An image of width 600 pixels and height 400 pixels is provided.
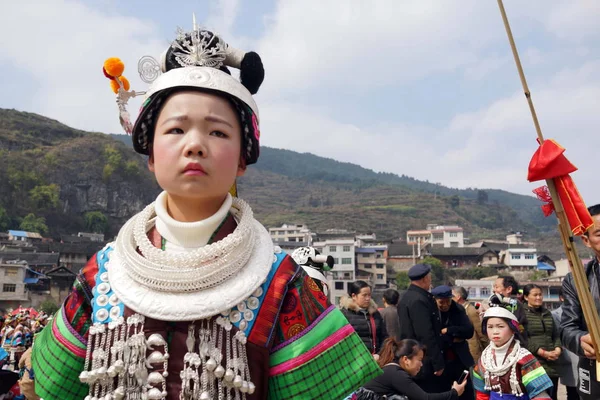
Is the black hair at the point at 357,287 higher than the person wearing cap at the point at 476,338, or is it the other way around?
the black hair at the point at 357,287

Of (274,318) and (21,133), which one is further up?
(21,133)

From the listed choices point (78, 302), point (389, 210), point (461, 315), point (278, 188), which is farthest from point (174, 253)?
point (278, 188)

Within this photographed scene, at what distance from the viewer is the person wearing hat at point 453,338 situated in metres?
6.43

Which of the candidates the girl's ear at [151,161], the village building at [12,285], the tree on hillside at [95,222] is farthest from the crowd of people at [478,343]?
the tree on hillside at [95,222]

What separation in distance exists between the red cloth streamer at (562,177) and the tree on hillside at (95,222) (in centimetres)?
8307

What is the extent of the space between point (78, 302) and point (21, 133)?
4170 inches

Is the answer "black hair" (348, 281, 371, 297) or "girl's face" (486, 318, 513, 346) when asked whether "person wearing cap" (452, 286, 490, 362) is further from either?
"girl's face" (486, 318, 513, 346)

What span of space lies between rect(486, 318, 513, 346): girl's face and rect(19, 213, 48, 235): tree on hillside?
75.1m

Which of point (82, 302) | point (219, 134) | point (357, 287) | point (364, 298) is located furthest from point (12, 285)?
point (219, 134)

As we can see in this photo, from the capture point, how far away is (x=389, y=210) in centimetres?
14025

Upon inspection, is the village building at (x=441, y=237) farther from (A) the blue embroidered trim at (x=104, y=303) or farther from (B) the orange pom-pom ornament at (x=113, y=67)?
(A) the blue embroidered trim at (x=104, y=303)

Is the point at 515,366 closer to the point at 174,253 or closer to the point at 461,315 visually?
the point at 461,315

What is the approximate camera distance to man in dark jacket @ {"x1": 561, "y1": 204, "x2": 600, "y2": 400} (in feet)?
12.1

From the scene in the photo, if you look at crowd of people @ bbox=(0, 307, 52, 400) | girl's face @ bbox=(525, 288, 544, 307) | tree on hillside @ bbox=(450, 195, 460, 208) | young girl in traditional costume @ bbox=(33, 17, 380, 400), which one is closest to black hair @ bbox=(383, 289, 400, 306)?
girl's face @ bbox=(525, 288, 544, 307)
